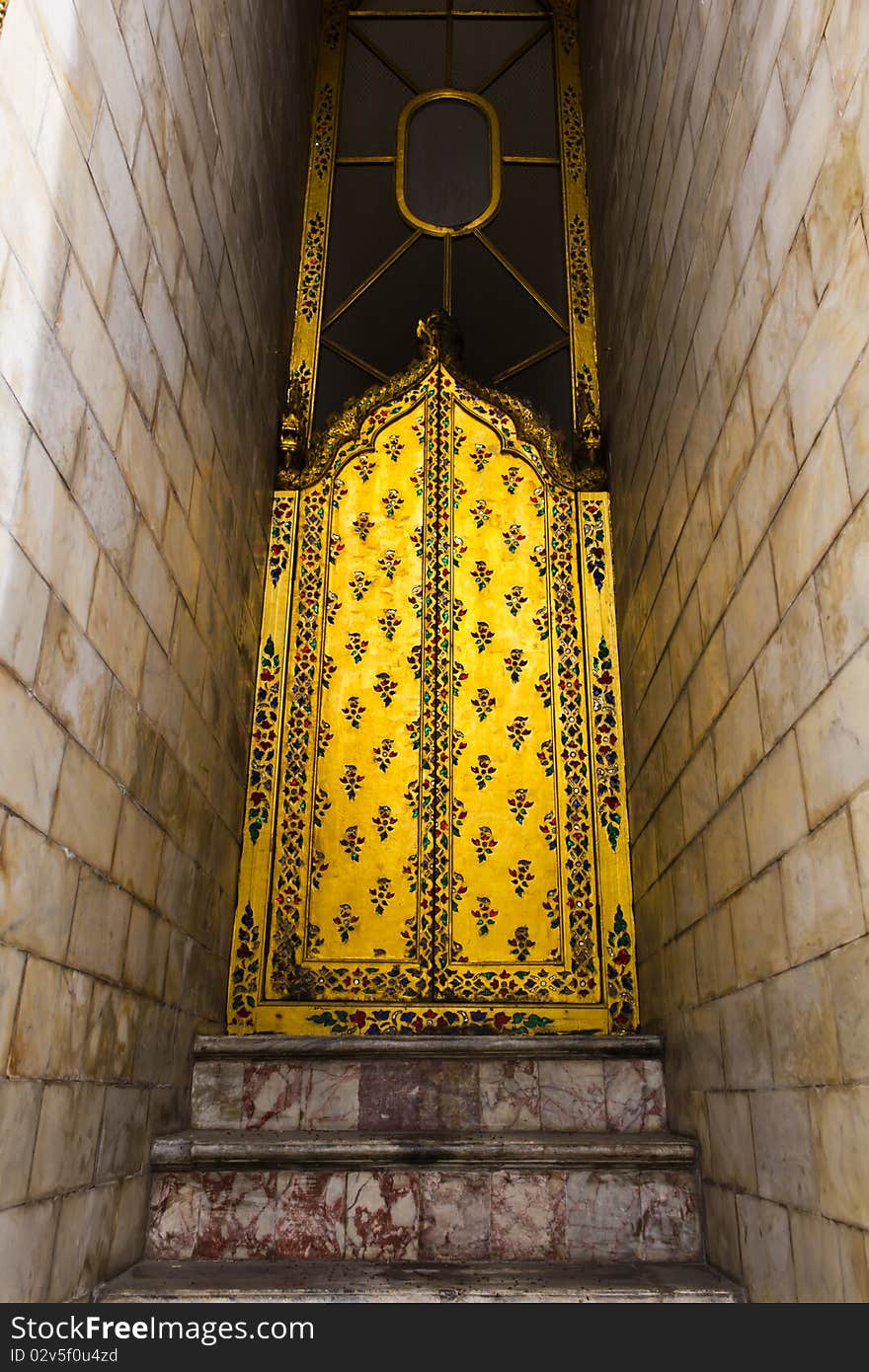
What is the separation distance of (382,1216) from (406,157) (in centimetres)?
552

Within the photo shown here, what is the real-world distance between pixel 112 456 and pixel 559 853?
95.7 inches

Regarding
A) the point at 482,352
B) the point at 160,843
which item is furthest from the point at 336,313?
the point at 160,843

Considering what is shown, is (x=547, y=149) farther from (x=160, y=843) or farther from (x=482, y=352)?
(x=160, y=843)

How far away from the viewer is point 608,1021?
4039mm

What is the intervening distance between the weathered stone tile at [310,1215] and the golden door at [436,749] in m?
1.16

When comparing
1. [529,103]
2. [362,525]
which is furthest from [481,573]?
[529,103]

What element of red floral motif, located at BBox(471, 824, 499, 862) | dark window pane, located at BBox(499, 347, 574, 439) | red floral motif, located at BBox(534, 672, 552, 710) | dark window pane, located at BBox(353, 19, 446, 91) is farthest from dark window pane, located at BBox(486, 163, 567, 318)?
red floral motif, located at BBox(471, 824, 499, 862)

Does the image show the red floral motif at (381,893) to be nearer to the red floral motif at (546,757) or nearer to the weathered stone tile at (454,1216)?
the red floral motif at (546,757)

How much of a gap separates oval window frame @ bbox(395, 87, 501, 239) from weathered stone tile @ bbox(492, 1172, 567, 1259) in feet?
15.9

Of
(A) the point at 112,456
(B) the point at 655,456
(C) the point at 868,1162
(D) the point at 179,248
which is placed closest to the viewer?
(C) the point at 868,1162

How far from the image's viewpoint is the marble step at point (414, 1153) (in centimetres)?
288

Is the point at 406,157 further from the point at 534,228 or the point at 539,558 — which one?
the point at 539,558

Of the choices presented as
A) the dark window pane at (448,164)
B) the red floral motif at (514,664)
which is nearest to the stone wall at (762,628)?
the red floral motif at (514,664)

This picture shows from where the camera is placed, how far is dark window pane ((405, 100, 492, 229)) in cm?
605
